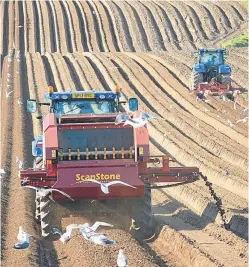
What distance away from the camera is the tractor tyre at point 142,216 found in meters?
12.1

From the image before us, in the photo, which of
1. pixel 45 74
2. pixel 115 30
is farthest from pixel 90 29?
pixel 45 74

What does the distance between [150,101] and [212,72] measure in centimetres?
289

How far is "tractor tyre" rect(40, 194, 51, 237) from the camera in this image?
38.9 ft

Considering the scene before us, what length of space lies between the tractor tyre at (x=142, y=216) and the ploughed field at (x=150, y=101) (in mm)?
246

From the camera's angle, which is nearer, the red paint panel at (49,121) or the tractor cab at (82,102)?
the red paint panel at (49,121)

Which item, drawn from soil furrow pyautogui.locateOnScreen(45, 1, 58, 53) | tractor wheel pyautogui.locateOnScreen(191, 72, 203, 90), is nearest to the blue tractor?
tractor wheel pyautogui.locateOnScreen(191, 72, 203, 90)

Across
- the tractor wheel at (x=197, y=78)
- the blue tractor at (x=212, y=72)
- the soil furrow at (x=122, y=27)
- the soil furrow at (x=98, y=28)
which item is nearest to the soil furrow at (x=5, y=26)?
the soil furrow at (x=98, y=28)

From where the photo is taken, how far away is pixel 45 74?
34.2 metres

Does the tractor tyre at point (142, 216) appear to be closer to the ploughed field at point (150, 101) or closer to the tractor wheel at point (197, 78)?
the ploughed field at point (150, 101)

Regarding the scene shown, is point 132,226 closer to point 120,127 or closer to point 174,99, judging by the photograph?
point 120,127

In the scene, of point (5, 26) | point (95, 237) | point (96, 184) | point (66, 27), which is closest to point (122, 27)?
point (66, 27)

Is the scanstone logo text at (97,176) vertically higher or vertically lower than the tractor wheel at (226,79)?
higher

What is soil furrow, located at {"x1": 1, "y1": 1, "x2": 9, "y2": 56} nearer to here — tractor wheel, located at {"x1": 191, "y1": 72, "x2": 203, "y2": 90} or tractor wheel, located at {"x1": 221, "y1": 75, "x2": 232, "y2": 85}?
tractor wheel, located at {"x1": 191, "y1": 72, "x2": 203, "y2": 90}

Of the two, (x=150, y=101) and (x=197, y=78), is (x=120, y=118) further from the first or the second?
(x=197, y=78)
